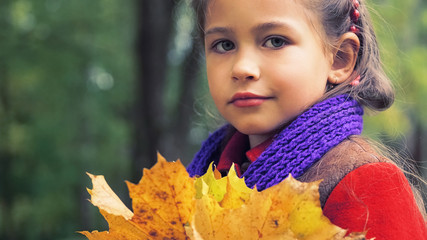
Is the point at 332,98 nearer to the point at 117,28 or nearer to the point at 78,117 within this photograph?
the point at 117,28

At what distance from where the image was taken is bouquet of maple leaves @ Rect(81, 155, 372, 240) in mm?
1034

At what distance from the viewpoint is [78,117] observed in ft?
53.2

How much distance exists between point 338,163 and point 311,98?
1.08 ft

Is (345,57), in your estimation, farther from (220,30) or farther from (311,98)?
(220,30)

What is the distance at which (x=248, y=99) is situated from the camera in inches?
66.8

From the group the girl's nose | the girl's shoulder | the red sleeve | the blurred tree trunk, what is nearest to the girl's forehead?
the girl's nose

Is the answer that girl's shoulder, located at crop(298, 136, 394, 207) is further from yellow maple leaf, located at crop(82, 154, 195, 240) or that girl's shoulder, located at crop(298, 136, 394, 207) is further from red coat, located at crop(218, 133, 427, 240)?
yellow maple leaf, located at crop(82, 154, 195, 240)

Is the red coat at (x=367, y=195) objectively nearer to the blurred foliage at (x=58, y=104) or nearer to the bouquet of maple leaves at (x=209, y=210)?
the bouquet of maple leaves at (x=209, y=210)

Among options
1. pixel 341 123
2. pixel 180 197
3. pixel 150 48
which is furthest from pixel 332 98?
pixel 150 48

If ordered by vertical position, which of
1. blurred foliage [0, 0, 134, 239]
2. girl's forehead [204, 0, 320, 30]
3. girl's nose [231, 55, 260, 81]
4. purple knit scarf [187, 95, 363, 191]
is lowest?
purple knit scarf [187, 95, 363, 191]

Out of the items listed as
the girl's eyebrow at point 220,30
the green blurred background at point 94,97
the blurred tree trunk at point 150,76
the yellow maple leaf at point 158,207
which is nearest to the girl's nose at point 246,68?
the girl's eyebrow at point 220,30

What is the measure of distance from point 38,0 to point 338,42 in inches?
A: 412

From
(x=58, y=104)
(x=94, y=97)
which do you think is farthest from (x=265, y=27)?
(x=94, y=97)

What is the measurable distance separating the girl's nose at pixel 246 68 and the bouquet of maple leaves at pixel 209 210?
0.47 metres
